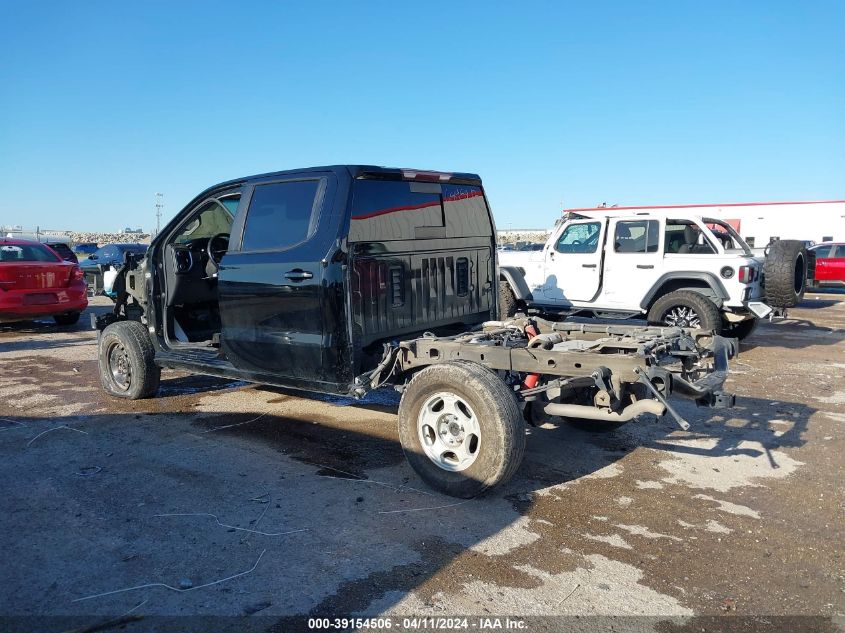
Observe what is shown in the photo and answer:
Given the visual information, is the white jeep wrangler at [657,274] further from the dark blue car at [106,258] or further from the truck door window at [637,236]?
the dark blue car at [106,258]

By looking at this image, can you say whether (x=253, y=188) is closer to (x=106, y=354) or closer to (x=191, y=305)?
(x=191, y=305)

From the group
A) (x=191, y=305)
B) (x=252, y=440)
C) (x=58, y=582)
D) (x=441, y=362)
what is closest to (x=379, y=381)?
(x=441, y=362)

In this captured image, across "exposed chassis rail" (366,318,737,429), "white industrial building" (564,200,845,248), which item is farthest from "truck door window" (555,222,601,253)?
"white industrial building" (564,200,845,248)

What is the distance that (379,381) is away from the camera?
4.66m

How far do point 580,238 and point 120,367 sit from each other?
7.05 meters

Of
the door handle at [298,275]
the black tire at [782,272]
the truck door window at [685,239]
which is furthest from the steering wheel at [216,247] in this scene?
the black tire at [782,272]

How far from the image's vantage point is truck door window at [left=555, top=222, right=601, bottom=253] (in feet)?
34.0

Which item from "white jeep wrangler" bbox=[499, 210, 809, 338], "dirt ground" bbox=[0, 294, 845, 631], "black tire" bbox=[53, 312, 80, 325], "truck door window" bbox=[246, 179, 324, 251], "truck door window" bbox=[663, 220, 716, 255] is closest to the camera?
"dirt ground" bbox=[0, 294, 845, 631]

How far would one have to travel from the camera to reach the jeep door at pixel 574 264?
10312 millimetres

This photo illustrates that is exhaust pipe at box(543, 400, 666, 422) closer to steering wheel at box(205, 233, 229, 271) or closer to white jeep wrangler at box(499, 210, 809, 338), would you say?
steering wheel at box(205, 233, 229, 271)

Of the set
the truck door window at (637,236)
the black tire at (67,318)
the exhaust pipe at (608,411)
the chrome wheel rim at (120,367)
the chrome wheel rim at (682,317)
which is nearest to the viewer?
the exhaust pipe at (608,411)

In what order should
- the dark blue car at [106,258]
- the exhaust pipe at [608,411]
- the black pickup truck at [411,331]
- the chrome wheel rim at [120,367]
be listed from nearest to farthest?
the exhaust pipe at [608,411] → the black pickup truck at [411,331] → the chrome wheel rim at [120,367] → the dark blue car at [106,258]

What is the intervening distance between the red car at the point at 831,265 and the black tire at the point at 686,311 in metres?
11.9

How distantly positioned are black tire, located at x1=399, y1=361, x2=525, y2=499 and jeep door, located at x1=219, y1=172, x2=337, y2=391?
0.80 meters
